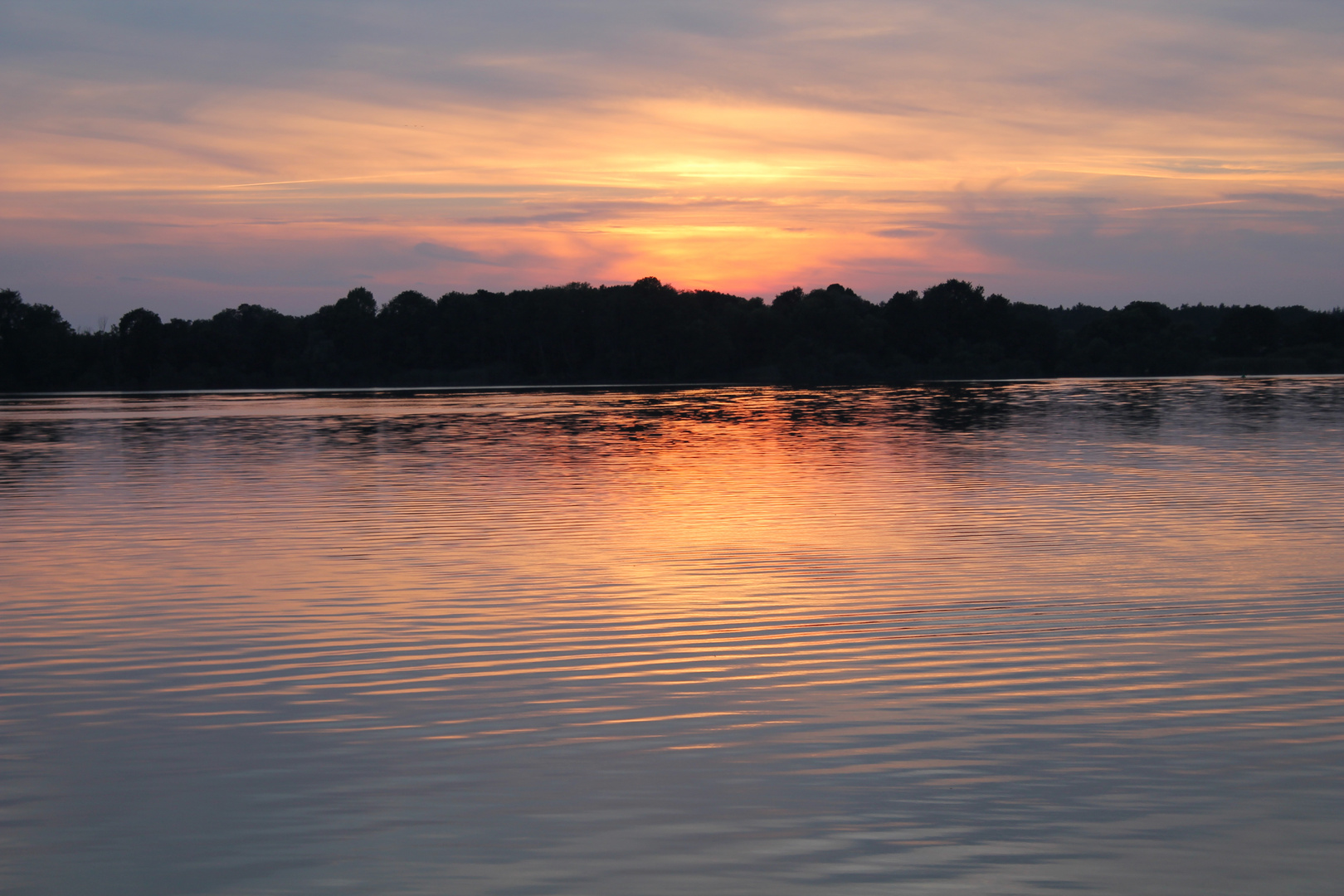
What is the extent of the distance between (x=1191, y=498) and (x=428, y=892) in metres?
20.4

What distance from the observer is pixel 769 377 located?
6304 inches

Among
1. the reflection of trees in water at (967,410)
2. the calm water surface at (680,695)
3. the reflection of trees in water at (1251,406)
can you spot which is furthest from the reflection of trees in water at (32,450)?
the reflection of trees in water at (1251,406)

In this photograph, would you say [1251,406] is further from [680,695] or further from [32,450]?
[680,695]

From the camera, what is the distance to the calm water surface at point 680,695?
7.14 meters

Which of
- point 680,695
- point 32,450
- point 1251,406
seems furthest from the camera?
point 1251,406

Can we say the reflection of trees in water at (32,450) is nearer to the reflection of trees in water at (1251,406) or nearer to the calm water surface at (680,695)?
the calm water surface at (680,695)

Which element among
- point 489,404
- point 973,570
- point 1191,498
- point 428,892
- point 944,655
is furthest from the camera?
point 489,404

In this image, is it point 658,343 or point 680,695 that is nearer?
point 680,695

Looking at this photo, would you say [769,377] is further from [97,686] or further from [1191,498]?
[97,686]

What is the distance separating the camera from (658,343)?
160 meters

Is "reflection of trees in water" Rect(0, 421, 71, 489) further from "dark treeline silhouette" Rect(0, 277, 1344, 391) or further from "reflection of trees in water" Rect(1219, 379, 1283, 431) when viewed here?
"dark treeline silhouette" Rect(0, 277, 1344, 391)

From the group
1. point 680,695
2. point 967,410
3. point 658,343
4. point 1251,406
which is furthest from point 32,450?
point 658,343

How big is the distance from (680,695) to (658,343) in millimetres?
149992

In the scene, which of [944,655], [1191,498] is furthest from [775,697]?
[1191,498]
